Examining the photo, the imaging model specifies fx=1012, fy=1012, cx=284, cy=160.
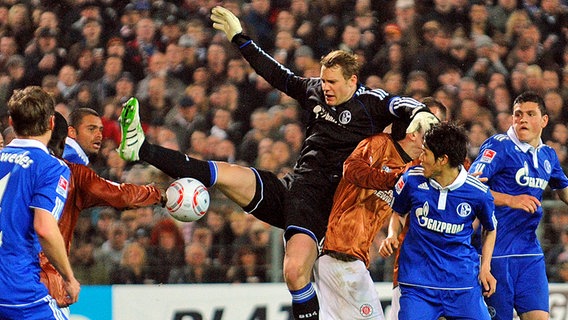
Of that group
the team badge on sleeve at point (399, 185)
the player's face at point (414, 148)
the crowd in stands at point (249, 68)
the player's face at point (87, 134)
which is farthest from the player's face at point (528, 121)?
the player's face at point (87, 134)

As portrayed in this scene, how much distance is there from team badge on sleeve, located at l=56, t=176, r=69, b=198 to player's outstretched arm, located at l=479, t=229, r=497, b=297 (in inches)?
101

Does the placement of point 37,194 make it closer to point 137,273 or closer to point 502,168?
point 502,168

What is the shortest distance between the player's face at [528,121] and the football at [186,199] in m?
2.23

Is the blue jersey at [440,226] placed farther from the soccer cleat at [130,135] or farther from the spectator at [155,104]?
the spectator at [155,104]

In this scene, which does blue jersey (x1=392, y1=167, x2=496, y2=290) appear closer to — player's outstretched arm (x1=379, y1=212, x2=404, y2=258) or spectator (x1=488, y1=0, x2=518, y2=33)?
player's outstretched arm (x1=379, y1=212, x2=404, y2=258)

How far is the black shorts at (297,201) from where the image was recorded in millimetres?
6871

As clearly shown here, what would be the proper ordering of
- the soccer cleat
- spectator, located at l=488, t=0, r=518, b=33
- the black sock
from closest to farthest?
the soccer cleat < the black sock < spectator, located at l=488, t=0, r=518, b=33

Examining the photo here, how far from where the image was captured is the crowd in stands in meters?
9.95

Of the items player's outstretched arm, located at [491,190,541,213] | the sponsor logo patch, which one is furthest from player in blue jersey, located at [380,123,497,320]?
the sponsor logo patch

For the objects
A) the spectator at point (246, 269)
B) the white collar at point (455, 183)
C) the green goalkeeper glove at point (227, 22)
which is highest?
the green goalkeeper glove at point (227, 22)

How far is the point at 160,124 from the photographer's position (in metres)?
10.4

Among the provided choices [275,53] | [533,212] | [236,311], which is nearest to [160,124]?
[275,53]

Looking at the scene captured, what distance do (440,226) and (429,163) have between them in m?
0.39

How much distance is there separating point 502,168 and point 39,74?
19.1 feet
